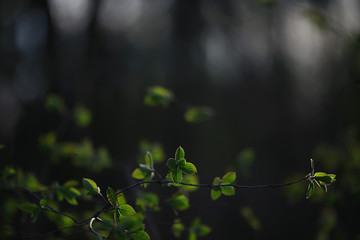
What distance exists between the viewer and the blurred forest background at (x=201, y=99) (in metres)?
2.04

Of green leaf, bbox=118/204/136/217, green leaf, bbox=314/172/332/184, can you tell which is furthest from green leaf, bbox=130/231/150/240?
green leaf, bbox=314/172/332/184

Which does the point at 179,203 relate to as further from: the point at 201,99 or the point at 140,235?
the point at 201,99

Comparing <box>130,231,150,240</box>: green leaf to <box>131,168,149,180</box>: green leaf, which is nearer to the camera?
<box>130,231,150,240</box>: green leaf

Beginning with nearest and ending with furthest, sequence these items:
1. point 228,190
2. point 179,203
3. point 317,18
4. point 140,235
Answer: point 140,235 → point 228,190 → point 179,203 → point 317,18

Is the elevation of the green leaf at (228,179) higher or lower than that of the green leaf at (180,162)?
lower

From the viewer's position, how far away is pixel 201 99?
21.5ft

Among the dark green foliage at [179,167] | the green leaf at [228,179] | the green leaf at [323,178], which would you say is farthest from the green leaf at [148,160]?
the green leaf at [323,178]

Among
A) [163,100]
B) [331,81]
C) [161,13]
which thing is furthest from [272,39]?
[163,100]

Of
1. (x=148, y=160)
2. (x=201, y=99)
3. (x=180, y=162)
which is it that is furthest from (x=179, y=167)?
(x=201, y=99)

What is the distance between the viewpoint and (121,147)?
497cm

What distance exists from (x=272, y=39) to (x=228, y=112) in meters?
1.93

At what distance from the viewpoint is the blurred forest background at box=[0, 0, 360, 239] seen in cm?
204

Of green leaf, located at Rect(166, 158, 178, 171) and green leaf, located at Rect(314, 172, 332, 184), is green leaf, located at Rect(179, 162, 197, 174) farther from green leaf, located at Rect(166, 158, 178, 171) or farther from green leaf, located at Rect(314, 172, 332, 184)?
green leaf, located at Rect(314, 172, 332, 184)

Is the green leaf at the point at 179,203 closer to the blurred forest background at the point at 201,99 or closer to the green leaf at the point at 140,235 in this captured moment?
the blurred forest background at the point at 201,99
